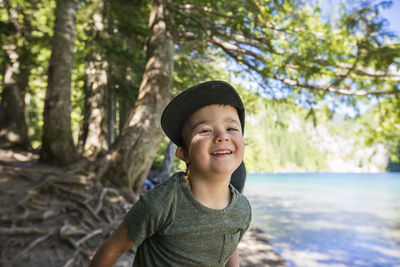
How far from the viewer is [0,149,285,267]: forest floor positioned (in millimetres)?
4168

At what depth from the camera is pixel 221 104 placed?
4.81 feet

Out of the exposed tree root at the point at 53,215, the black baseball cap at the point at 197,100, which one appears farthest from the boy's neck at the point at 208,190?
the exposed tree root at the point at 53,215

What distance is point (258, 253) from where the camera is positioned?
309 inches

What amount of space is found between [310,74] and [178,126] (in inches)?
244

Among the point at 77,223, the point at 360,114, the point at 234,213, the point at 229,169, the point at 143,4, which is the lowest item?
the point at 77,223

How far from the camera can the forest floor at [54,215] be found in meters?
4.17

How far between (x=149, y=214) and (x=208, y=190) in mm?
302

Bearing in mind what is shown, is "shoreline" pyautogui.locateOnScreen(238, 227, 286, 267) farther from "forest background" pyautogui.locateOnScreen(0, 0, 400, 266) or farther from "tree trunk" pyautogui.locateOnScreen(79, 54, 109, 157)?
"tree trunk" pyautogui.locateOnScreen(79, 54, 109, 157)

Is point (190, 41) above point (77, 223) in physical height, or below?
above

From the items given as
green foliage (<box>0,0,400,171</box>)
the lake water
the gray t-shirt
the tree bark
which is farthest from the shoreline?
the gray t-shirt

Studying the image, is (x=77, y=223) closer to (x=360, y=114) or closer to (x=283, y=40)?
(x=283, y=40)

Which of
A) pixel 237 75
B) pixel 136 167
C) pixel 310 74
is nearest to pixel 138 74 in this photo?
pixel 237 75

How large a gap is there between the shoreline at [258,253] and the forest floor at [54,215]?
13 centimetres

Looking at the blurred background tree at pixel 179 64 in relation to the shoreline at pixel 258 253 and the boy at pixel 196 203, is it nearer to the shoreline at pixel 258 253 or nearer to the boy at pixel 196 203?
the shoreline at pixel 258 253
